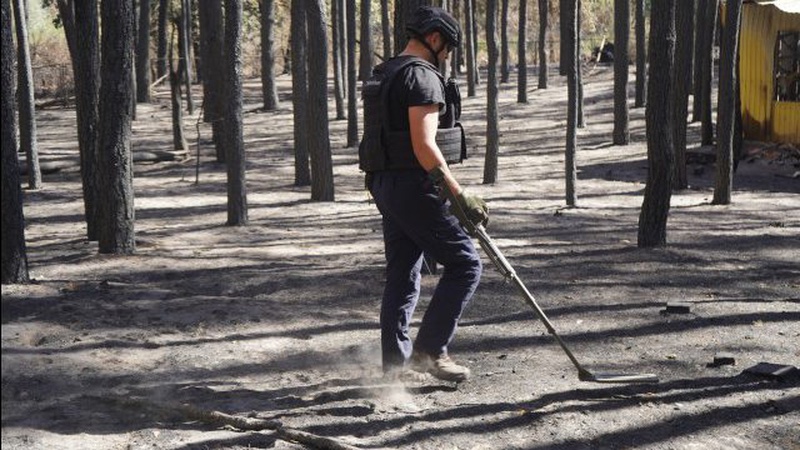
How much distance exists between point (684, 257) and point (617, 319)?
10.5 feet

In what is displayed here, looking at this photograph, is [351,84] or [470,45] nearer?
[351,84]

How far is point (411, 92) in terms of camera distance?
5352 mm

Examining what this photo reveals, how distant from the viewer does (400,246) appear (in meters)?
5.69

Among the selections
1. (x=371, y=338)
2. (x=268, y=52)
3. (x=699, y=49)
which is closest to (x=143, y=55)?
(x=268, y=52)

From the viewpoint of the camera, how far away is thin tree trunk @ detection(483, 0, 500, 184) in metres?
18.5

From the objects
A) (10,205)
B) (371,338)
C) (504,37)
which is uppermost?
(504,37)

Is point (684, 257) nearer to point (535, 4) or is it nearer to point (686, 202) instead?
point (686, 202)

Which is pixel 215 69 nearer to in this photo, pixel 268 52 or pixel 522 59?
pixel 268 52

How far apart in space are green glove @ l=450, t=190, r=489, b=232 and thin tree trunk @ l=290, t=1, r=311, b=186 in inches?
484

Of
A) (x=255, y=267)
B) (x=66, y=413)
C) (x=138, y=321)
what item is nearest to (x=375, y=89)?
(x=66, y=413)

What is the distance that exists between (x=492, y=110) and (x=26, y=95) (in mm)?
7916

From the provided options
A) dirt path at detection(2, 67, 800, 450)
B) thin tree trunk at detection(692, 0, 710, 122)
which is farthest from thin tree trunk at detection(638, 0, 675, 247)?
thin tree trunk at detection(692, 0, 710, 122)

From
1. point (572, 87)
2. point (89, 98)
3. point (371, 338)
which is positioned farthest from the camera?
point (572, 87)

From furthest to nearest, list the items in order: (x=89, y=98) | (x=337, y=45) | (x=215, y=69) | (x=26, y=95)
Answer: (x=337, y=45) → (x=215, y=69) → (x=26, y=95) → (x=89, y=98)
